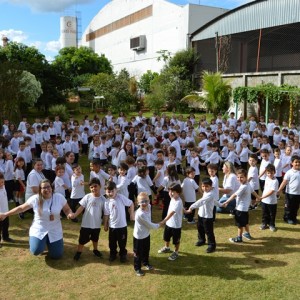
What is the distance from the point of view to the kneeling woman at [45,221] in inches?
207

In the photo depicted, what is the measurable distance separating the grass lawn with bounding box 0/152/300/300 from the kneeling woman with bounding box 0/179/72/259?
0.26m

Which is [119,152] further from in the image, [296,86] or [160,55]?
[160,55]

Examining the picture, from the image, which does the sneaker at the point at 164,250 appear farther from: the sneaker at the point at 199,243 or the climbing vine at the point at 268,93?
the climbing vine at the point at 268,93

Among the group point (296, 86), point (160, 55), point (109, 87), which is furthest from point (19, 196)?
point (160, 55)

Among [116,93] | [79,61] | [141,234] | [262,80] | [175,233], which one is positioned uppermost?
[79,61]

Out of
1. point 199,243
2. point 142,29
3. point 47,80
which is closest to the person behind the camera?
point 199,243

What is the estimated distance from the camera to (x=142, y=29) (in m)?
37.4

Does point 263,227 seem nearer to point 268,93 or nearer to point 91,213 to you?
point 91,213

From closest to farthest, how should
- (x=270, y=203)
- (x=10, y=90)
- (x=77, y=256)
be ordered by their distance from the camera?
(x=77, y=256), (x=270, y=203), (x=10, y=90)

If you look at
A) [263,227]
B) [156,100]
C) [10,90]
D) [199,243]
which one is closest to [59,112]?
[156,100]

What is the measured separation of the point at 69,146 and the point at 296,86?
12.6 meters

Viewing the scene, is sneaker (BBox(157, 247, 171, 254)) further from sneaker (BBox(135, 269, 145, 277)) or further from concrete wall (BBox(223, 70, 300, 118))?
concrete wall (BBox(223, 70, 300, 118))

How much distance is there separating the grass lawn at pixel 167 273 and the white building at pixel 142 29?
25.1 meters

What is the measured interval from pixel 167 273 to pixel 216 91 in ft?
56.8
